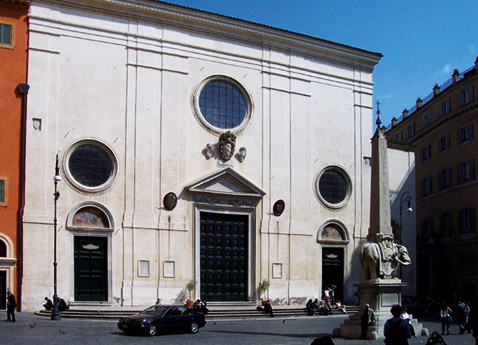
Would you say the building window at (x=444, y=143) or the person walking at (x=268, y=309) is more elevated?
the building window at (x=444, y=143)

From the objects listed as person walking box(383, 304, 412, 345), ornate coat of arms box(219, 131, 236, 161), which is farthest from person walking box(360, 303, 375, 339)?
ornate coat of arms box(219, 131, 236, 161)

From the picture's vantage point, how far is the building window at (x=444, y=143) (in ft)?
168

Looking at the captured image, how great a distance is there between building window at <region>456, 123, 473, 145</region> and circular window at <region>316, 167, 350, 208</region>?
9965 mm

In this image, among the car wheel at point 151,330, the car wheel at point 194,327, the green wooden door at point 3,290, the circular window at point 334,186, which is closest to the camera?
the car wheel at point 151,330

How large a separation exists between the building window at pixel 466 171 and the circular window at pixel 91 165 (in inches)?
891

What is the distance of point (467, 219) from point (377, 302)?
1007 inches

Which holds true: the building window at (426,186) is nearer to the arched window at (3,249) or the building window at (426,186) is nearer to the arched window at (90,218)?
the arched window at (90,218)

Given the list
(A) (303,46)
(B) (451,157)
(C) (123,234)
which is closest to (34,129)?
(C) (123,234)

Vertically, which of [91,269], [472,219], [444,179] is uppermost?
[444,179]

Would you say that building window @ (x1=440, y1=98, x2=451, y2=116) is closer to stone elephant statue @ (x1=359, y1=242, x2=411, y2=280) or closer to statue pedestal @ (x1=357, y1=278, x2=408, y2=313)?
stone elephant statue @ (x1=359, y1=242, x2=411, y2=280)

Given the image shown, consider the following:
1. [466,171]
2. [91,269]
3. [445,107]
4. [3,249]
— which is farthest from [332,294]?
[445,107]

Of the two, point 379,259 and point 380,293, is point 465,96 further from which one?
point 380,293

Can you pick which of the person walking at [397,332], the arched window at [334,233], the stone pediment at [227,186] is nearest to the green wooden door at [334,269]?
A: the arched window at [334,233]

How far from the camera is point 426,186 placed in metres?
54.3
